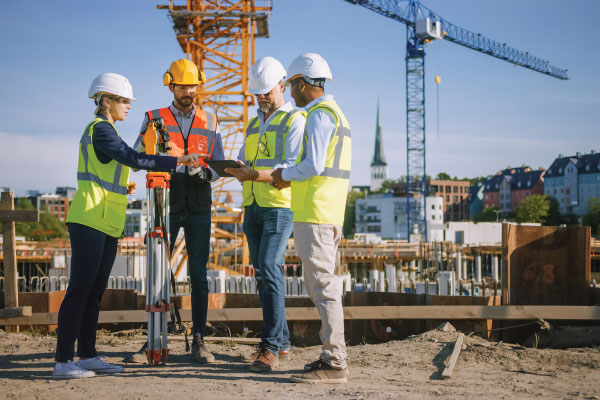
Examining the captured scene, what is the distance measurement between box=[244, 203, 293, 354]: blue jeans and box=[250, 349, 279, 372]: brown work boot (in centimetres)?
6

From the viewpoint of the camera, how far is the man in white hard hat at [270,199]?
14.1 ft

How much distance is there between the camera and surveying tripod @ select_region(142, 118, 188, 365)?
4.16 metres

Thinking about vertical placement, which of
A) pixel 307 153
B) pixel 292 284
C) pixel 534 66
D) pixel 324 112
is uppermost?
pixel 534 66

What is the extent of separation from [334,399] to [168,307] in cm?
143

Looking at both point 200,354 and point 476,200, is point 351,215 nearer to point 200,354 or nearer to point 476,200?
point 476,200

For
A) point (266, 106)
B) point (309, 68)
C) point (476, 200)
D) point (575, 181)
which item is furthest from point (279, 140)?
point (476, 200)

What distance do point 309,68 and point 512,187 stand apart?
118 meters

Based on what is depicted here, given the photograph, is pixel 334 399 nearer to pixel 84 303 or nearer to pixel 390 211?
pixel 84 303

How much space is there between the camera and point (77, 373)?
154 inches

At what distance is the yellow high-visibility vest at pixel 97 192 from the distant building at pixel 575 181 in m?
102

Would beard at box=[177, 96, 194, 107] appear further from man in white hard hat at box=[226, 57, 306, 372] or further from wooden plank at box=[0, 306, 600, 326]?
wooden plank at box=[0, 306, 600, 326]

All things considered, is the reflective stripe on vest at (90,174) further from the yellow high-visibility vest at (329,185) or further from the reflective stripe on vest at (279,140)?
the yellow high-visibility vest at (329,185)

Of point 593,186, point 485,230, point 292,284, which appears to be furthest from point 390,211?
point 292,284

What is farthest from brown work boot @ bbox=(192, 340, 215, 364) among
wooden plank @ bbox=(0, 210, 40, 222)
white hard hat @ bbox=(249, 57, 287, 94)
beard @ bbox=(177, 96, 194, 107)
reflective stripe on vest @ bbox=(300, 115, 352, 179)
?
wooden plank @ bbox=(0, 210, 40, 222)
